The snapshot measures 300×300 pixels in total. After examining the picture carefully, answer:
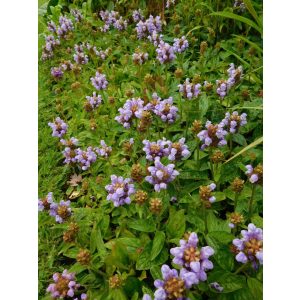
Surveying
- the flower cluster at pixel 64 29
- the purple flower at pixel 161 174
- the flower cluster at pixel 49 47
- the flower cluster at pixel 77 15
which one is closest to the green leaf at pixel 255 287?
the purple flower at pixel 161 174

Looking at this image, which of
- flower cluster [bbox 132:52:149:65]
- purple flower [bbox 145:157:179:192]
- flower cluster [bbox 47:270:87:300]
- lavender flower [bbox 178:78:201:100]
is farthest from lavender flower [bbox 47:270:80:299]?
flower cluster [bbox 132:52:149:65]

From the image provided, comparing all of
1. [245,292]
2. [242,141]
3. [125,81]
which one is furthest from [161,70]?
[245,292]

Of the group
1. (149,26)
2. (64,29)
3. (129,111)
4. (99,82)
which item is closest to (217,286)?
(129,111)

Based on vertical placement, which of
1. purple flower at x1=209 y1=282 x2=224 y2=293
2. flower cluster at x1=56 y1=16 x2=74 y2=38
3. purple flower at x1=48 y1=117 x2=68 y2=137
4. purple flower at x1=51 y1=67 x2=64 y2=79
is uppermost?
flower cluster at x1=56 y1=16 x2=74 y2=38

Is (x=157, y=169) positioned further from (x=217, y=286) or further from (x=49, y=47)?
(x=49, y=47)

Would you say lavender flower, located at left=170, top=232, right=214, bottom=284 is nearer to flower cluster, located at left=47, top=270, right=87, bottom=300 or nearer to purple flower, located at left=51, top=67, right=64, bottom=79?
flower cluster, located at left=47, top=270, right=87, bottom=300
